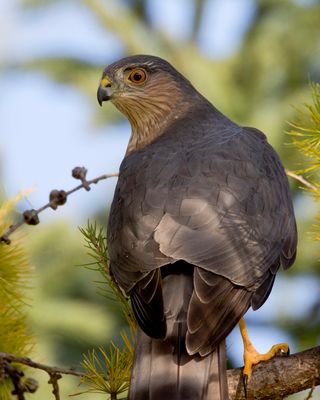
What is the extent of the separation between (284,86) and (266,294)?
8978mm

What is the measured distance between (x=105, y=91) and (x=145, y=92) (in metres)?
0.30

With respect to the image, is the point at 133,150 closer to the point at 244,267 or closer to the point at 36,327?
the point at 244,267

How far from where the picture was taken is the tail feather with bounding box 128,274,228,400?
4188mm

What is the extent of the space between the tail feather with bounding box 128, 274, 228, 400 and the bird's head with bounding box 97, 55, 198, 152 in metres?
1.95

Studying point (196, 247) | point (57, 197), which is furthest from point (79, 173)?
point (196, 247)

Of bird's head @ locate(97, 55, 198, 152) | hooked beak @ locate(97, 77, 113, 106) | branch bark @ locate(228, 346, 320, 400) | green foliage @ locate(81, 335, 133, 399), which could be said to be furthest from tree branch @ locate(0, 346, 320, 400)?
hooked beak @ locate(97, 77, 113, 106)

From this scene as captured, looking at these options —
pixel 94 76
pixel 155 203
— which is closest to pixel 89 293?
pixel 94 76

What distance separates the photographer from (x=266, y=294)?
4.57 m

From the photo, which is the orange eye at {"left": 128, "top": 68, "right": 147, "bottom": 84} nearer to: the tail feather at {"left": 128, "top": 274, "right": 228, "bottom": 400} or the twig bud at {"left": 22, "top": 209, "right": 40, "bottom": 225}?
the tail feather at {"left": 128, "top": 274, "right": 228, "bottom": 400}

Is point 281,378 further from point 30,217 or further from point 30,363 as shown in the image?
point 30,217

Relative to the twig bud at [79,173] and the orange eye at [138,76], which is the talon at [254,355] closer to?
the twig bud at [79,173]

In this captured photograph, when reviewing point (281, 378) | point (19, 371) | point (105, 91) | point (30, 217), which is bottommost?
point (19, 371)

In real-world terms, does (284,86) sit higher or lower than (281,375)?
higher

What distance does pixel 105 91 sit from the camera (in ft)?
20.2
